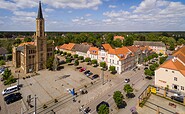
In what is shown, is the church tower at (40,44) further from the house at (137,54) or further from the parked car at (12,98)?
the house at (137,54)

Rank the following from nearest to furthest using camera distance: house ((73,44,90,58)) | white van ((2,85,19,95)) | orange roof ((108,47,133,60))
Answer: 1. white van ((2,85,19,95))
2. orange roof ((108,47,133,60))
3. house ((73,44,90,58))

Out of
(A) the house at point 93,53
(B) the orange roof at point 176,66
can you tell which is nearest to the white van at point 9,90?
(A) the house at point 93,53

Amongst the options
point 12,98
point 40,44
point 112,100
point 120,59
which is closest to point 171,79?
point 112,100

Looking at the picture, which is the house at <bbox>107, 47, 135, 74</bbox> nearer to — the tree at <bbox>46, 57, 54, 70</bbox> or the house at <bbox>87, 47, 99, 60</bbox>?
the house at <bbox>87, 47, 99, 60</bbox>

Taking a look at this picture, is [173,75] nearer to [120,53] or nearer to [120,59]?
[120,59]

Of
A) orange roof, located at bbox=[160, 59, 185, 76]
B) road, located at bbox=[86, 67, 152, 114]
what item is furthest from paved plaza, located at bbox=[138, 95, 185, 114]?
orange roof, located at bbox=[160, 59, 185, 76]

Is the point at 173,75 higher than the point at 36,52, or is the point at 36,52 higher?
the point at 36,52
